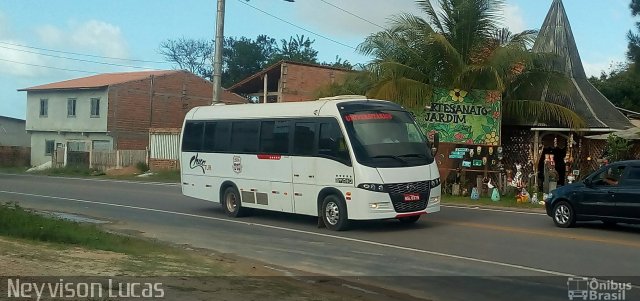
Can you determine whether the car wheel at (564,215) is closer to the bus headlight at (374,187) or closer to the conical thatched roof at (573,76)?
the bus headlight at (374,187)

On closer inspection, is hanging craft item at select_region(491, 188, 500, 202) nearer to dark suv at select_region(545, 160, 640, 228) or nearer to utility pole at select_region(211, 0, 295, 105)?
dark suv at select_region(545, 160, 640, 228)

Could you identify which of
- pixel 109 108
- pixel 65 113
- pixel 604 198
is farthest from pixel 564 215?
pixel 65 113

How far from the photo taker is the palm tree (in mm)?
27812

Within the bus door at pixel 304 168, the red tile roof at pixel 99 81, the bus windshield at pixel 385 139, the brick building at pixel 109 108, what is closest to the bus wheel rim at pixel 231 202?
the bus door at pixel 304 168

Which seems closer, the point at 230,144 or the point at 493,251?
the point at 493,251

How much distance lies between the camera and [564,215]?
17.7m

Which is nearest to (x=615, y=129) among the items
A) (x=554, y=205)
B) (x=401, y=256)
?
(x=554, y=205)

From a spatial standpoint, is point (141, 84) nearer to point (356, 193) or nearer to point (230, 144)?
point (230, 144)

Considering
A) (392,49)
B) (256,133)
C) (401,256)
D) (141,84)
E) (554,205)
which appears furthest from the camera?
(141,84)

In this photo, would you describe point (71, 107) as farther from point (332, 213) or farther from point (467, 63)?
point (332, 213)

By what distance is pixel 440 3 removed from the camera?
29047 mm

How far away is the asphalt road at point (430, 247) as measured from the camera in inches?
445

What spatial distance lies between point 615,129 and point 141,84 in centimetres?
3775

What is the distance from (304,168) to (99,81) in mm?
44834
